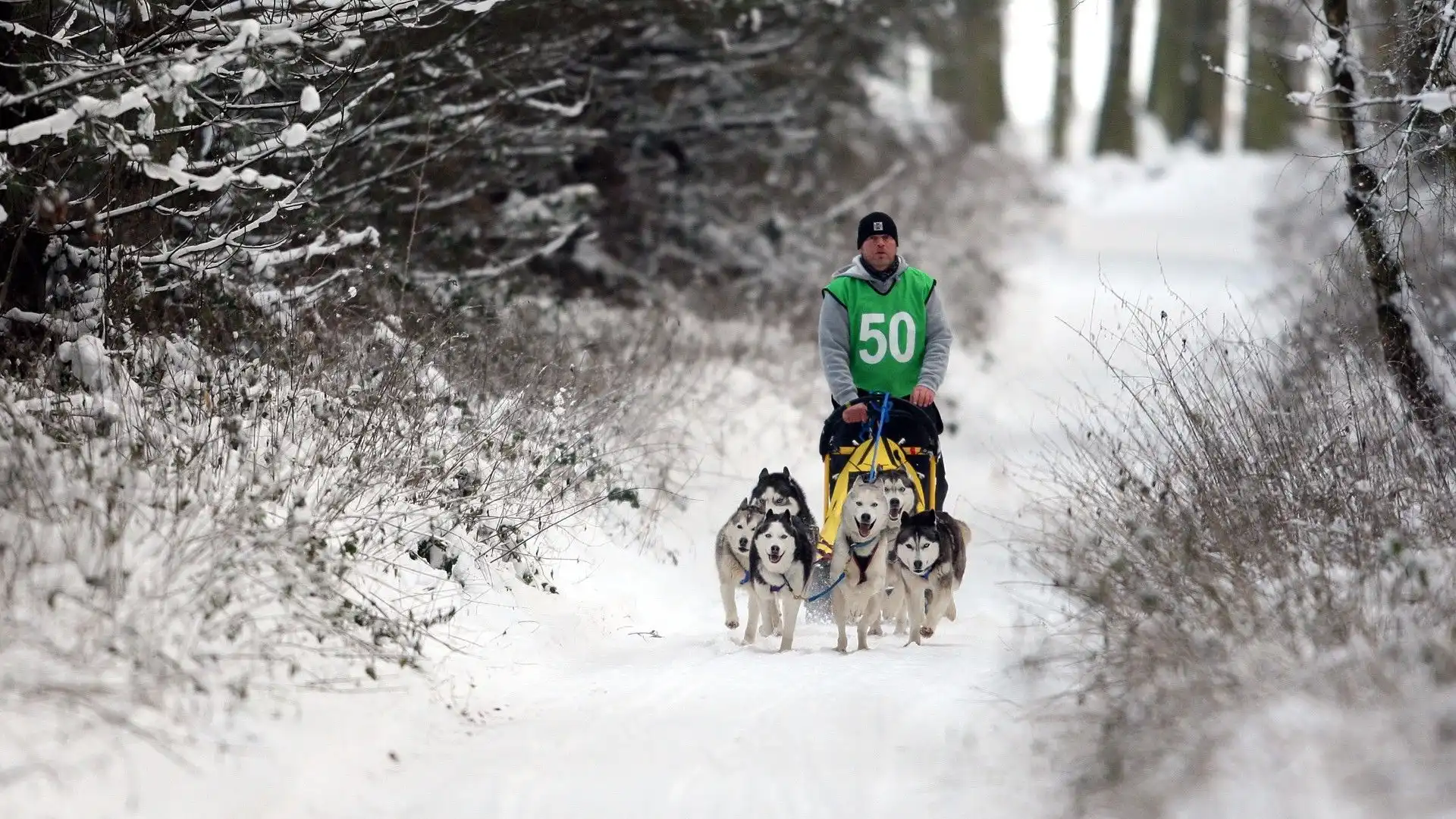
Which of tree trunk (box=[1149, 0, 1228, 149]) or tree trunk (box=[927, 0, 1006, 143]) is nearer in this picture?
tree trunk (box=[927, 0, 1006, 143])

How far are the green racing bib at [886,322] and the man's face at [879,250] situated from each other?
0.41 ft

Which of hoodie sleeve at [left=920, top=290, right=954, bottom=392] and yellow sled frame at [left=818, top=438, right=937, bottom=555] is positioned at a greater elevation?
hoodie sleeve at [left=920, top=290, right=954, bottom=392]

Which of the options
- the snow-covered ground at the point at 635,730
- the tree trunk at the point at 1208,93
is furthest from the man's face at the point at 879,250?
the tree trunk at the point at 1208,93

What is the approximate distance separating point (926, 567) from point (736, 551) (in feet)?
3.54

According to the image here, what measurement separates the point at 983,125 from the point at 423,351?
3350cm

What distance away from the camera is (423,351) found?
8.54 m

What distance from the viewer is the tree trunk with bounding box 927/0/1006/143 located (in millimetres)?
37219

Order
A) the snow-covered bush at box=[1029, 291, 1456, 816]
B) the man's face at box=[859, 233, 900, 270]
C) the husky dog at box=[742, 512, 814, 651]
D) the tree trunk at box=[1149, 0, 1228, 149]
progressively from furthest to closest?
the tree trunk at box=[1149, 0, 1228, 149] → the man's face at box=[859, 233, 900, 270] → the husky dog at box=[742, 512, 814, 651] → the snow-covered bush at box=[1029, 291, 1456, 816]

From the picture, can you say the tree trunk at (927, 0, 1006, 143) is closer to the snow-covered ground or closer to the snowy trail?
the snow-covered ground

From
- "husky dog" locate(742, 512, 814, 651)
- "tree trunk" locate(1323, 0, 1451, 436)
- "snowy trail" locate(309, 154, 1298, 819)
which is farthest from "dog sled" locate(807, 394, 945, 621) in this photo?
"tree trunk" locate(1323, 0, 1451, 436)

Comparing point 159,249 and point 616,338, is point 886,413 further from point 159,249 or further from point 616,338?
point 616,338

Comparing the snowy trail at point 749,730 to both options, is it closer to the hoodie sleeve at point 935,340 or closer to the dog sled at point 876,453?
the dog sled at point 876,453

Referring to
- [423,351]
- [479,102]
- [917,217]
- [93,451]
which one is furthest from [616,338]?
[917,217]

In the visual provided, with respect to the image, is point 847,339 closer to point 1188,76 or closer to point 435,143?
point 435,143
